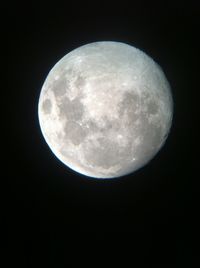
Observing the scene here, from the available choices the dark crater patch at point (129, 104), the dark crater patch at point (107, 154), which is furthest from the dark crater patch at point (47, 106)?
the dark crater patch at point (129, 104)

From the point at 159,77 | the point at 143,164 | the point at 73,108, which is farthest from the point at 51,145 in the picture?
the point at 159,77

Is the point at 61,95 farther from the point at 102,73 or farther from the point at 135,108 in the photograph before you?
the point at 135,108

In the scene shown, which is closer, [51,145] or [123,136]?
[123,136]

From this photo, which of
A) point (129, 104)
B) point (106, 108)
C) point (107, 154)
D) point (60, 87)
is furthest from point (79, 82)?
point (107, 154)

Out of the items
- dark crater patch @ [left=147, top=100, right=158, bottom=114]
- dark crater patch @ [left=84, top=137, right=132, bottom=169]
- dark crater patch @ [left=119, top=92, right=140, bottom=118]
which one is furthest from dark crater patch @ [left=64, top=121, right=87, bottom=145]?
dark crater patch @ [left=147, top=100, right=158, bottom=114]

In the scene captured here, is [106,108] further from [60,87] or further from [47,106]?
[47,106]

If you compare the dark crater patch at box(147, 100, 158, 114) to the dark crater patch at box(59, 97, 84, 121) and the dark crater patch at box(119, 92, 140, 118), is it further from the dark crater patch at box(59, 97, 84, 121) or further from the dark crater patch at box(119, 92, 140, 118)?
the dark crater patch at box(59, 97, 84, 121)
